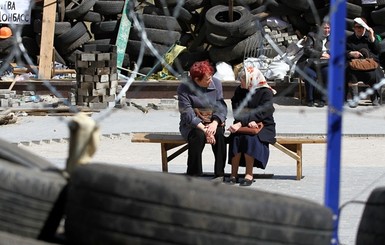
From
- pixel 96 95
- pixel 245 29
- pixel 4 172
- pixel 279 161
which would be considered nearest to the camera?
pixel 4 172

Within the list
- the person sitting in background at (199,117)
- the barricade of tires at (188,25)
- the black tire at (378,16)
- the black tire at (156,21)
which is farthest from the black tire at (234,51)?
the person sitting in background at (199,117)

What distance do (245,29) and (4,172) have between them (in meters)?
14.2

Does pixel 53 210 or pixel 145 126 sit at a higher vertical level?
pixel 53 210

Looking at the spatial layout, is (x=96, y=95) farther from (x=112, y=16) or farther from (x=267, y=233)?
(x=267, y=233)

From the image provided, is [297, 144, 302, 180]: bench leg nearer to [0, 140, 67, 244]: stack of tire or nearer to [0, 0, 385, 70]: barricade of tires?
[0, 140, 67, 244]: stack of tire

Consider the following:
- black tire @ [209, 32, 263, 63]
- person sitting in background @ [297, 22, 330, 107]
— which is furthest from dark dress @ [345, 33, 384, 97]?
black tire @ [209, 32, 263, 63]

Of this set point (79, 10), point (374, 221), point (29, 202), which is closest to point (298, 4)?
point (79, 10)

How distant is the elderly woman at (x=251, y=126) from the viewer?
9.32 meters

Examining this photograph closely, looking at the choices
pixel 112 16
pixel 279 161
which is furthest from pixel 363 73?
pixel 112 16

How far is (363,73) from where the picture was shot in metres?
15.6

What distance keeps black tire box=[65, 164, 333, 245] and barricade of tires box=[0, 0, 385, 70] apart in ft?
45.0

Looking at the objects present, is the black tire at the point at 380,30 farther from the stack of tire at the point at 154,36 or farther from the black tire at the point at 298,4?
the stack of tire at the point at 154,36

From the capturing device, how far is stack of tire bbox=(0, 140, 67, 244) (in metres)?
4.54

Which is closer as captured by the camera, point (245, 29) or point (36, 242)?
point (36, 242)
